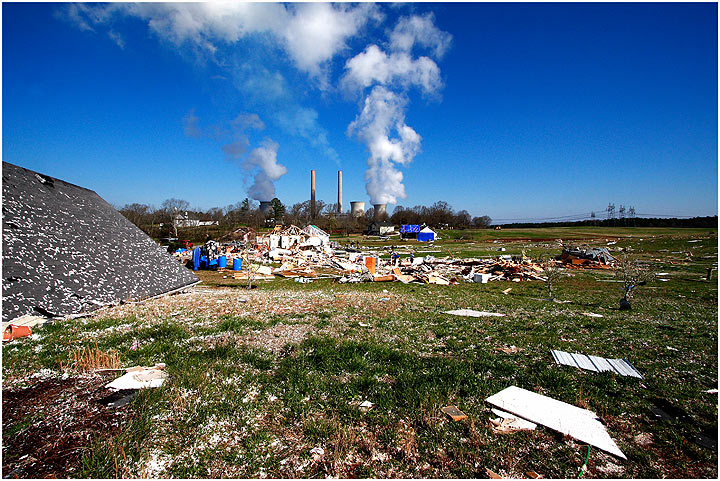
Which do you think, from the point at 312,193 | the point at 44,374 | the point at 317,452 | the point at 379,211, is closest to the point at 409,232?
the point at 312,193

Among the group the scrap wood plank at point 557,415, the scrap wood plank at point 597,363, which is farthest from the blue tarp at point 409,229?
the scrap wood plank at point 557,415

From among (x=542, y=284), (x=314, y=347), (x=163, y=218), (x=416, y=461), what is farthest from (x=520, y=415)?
(x=163, y=218)

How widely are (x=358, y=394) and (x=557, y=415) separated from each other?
231cm

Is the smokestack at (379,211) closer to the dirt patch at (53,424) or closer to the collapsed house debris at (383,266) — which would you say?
the collapsed house debris at (383,266)

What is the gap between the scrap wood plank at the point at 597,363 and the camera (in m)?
4.91

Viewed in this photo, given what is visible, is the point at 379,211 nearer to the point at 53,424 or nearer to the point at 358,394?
the point at 358,394

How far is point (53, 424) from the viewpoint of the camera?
3.28m

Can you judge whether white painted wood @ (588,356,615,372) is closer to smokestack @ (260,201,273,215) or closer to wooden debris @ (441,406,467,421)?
wooden debris @ (441,406,467,421)

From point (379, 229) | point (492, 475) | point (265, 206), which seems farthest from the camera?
point (265, 206)

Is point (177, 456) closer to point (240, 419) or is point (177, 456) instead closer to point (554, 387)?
point (240, 419)

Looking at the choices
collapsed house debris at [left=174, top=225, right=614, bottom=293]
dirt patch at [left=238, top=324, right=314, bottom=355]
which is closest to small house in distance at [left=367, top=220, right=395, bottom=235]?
collapsed house debris at [left=174, top=225, right=614, bottom=293]

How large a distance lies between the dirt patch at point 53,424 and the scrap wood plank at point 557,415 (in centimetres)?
428

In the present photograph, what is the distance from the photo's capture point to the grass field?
287 cm

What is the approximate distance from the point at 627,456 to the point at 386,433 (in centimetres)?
226
